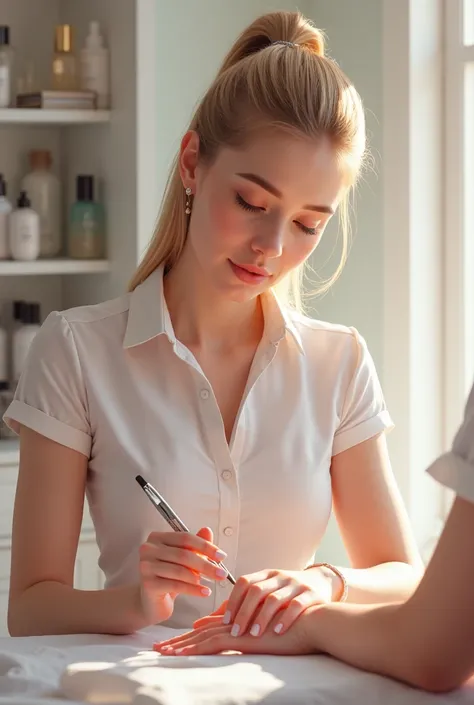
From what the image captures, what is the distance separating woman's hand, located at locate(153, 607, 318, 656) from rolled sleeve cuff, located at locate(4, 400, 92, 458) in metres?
0.47

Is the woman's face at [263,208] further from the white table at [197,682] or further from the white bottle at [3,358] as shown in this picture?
the white bottle at [3,358]

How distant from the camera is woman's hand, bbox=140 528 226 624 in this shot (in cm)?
132

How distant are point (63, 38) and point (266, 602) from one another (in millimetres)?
2039

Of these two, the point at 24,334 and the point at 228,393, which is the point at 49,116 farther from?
the point at 228,393

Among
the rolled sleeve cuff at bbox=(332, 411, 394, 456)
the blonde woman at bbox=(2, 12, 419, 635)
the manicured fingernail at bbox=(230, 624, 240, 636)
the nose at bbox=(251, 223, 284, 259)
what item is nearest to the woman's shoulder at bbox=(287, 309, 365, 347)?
the blonde woman at bbox=(2, 12, 419, 635)

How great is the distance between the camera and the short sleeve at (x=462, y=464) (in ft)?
2.98

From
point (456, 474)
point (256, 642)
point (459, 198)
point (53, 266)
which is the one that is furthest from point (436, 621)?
point (53, 266)

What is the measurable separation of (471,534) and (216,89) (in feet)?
3.24

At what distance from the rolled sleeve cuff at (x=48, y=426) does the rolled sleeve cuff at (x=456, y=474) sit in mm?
792

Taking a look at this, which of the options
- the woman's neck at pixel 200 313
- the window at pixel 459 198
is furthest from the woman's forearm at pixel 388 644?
the window at pixel 459 198

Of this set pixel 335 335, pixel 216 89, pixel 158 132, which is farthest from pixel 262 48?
pixel 158 132

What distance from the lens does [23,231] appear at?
291 cm

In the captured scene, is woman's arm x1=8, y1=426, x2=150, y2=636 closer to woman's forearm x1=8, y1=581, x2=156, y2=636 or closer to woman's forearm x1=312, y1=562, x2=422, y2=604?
woman's forearm x1=8, y1=581, x2=156, y2=636

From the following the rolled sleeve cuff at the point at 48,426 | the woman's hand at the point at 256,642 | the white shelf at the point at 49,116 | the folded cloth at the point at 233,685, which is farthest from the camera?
the white shelf at the point at 49,116
